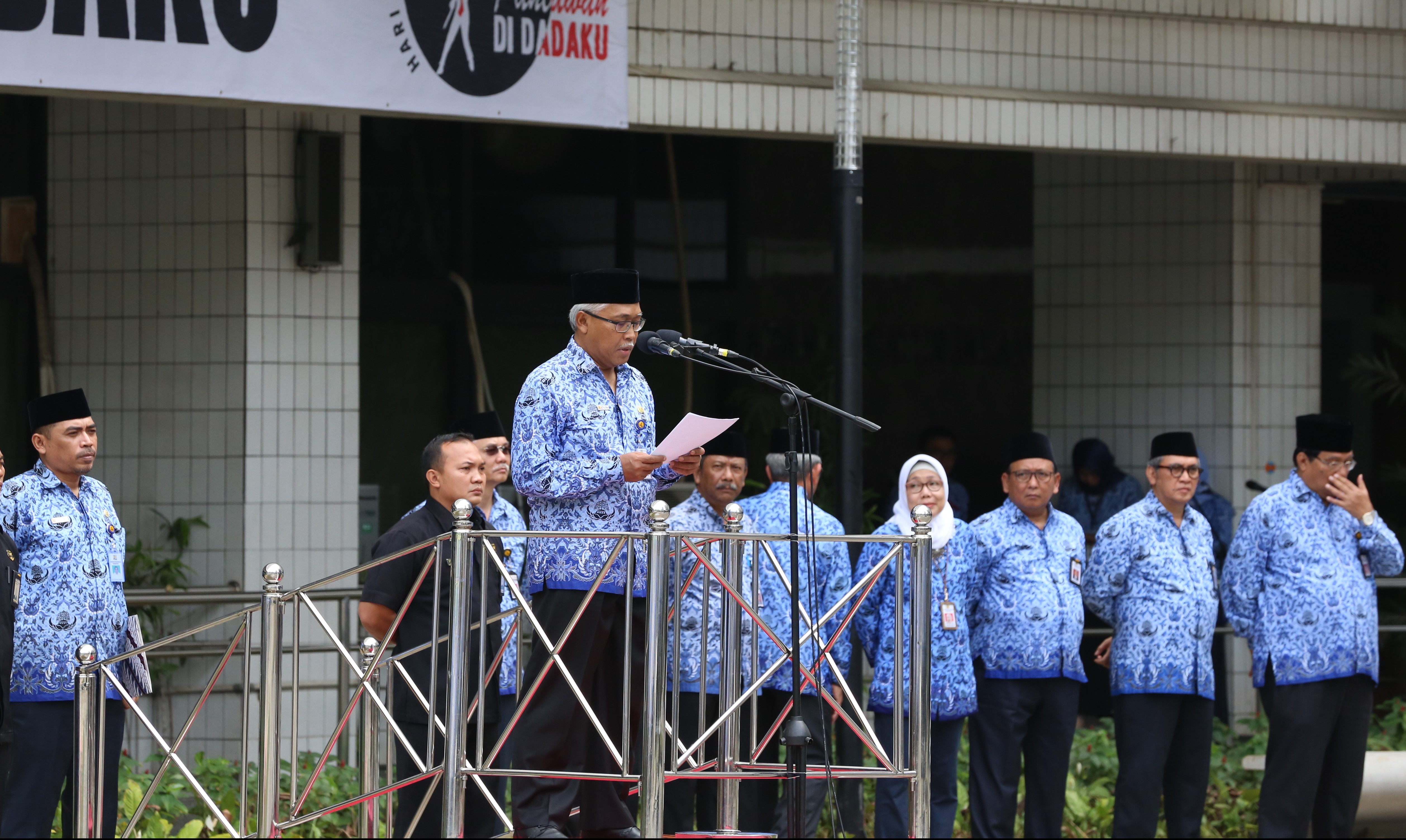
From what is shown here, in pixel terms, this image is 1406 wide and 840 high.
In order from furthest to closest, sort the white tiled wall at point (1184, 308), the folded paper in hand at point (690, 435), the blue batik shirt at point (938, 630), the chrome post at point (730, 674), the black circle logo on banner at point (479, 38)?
the white tiled wall at point (1184, 308) < the black circle logo on banner at point (479, 38) < the blue batik shirt at point (938, 630) < the chrome post at point (730, 674) < the folded paper in hand at point (690, 435)

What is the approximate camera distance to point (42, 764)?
5926 mm

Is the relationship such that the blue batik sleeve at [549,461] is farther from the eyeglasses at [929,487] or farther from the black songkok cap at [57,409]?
the eyeglasses at [929,487]

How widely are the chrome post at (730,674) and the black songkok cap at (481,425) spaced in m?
1.51

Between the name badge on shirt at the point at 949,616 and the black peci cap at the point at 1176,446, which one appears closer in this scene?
the name badge on shirt at the point at 949,616

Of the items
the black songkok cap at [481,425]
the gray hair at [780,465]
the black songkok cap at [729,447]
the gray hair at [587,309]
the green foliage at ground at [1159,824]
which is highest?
the gray hair at [587,309]

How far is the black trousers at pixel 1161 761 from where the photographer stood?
22.8 ft

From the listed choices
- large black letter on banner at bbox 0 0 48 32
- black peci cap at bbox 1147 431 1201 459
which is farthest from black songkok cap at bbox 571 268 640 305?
large black letter on banner at bbox 0 0 48 32

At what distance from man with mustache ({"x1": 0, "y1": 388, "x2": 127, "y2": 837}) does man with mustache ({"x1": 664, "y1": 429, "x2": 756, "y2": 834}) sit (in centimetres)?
216

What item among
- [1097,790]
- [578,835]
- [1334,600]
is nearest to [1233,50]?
[1334,600]

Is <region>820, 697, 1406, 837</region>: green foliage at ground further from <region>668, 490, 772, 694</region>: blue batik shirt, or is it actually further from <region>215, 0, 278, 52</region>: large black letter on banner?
<region>215, 0, 278, 52</region>: large black letter on banner

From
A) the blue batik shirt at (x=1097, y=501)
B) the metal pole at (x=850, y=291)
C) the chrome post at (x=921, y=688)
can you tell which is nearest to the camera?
the chrome post at (x=921, y=688)

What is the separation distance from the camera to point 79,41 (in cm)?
703

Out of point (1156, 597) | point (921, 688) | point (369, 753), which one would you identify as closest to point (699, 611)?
point (369, 753)

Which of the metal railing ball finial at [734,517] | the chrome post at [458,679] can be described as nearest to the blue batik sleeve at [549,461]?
the chrome post at [458,679]
